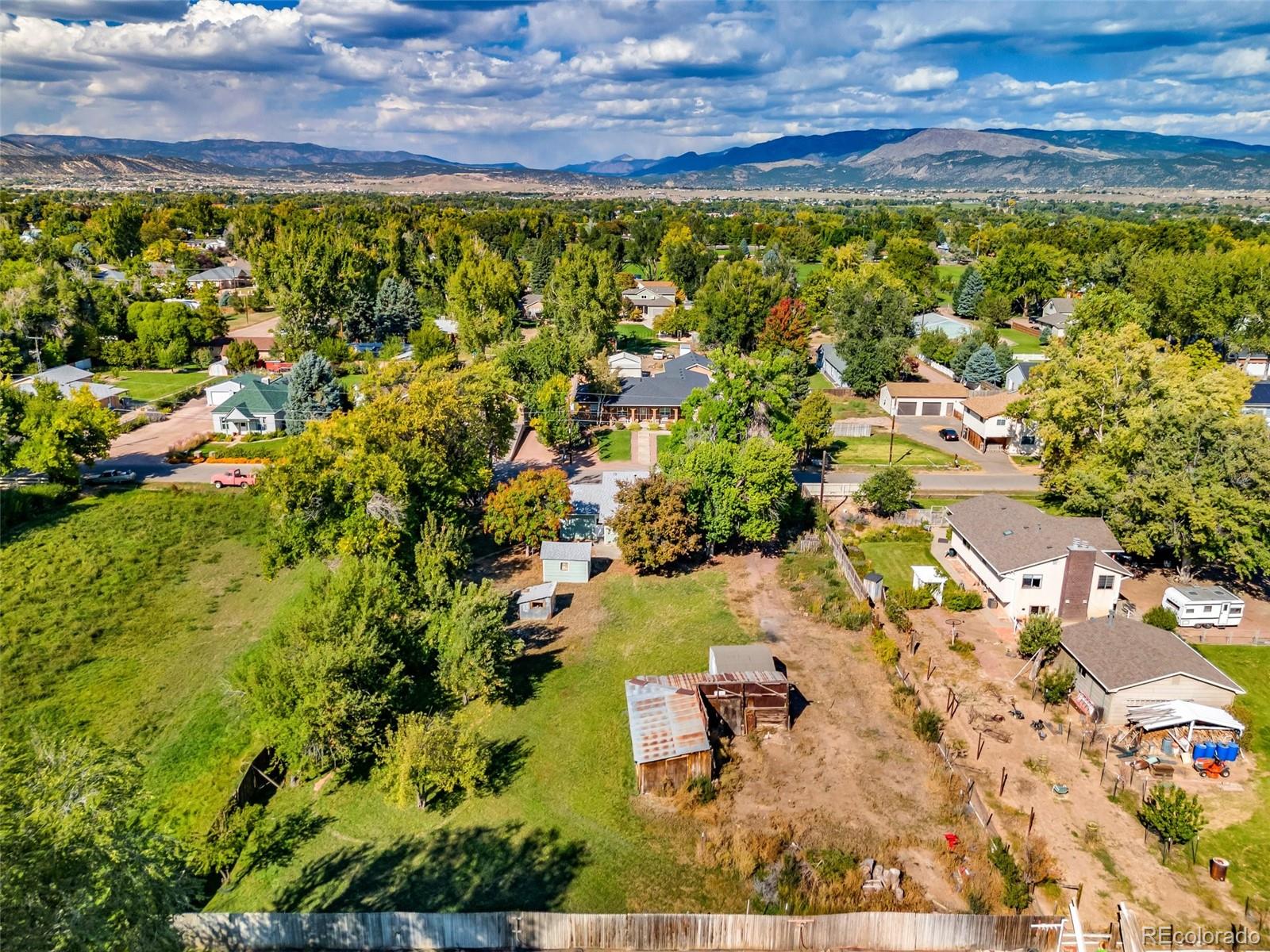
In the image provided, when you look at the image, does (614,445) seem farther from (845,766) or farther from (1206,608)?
(1206,608)

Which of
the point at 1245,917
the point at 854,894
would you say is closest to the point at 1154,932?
the point at 1245,917

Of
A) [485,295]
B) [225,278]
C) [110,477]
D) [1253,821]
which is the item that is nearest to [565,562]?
[1253,821]

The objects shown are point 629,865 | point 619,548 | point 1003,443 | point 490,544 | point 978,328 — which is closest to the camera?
point 629,865

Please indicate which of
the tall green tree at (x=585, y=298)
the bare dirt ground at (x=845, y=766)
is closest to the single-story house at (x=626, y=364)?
the tall green tree at (x=585, y=298)

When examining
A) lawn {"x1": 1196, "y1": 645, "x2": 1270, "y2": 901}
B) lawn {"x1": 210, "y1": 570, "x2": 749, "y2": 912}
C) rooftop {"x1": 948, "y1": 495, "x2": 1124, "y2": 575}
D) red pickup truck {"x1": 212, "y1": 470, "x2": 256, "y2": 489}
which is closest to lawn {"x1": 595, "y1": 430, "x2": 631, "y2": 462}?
red pickup truck {"x1": 212, "y1": 470, "x2": 256, "y2": 489}

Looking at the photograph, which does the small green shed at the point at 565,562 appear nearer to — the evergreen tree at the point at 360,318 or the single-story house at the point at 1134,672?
the single-story house at the point at 1134,672

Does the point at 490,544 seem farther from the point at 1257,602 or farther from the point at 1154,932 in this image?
the point at 1257,602
